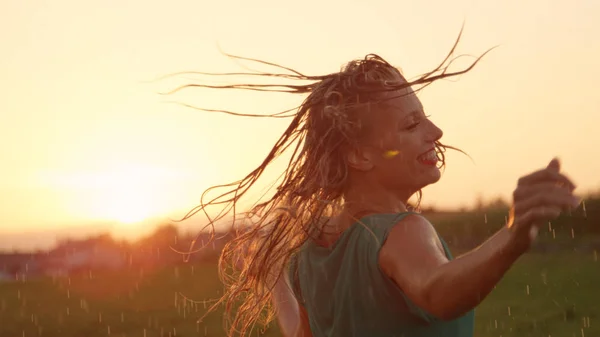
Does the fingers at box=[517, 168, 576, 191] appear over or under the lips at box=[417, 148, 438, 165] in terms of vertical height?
under

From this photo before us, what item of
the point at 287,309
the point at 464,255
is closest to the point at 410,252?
the point at 464,255

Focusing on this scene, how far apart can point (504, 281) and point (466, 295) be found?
743 centimetres

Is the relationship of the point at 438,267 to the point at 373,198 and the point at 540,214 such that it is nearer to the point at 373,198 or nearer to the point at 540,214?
the point at 540,214

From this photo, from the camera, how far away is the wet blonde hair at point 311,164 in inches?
127

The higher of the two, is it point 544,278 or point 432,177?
point 432,177

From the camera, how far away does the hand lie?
203 cm

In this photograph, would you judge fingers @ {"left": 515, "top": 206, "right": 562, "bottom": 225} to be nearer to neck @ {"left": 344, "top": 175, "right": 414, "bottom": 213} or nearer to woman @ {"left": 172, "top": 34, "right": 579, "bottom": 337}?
woman @ {"left": 172, "top": 34, "right": 579, "bottom": 337}

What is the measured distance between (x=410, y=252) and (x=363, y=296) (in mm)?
356

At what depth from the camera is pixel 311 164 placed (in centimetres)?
337

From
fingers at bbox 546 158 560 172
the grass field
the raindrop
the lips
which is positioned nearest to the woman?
the lips

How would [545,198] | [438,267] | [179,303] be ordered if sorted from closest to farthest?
1. [545,198]
2. [438,267]
3. [179,303]

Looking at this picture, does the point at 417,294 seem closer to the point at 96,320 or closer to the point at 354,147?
the point at 354,147

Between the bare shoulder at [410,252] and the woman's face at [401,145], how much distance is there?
0.36m

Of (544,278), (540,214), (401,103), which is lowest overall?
(544,278)
